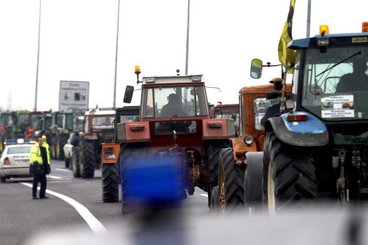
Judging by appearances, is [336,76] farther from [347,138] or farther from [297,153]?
[297,153]

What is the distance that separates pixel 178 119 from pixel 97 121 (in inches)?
680

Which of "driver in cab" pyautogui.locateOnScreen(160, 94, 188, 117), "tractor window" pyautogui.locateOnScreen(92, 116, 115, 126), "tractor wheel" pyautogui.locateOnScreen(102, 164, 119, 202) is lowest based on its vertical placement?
"tractor wheel" pyautogui.locateOnScreen(102, 164, 119, 202)

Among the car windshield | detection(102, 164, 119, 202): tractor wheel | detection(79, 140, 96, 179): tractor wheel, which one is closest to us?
detection(102, 164, 119, 202): tractor wheel

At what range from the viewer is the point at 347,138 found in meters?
9.66

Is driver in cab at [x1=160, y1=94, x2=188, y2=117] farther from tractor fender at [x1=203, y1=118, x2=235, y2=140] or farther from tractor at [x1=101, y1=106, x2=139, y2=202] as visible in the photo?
tractor at [x1=101, y1=106, x2=139, y2=202]

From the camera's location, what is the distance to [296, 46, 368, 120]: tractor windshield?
32.0ft

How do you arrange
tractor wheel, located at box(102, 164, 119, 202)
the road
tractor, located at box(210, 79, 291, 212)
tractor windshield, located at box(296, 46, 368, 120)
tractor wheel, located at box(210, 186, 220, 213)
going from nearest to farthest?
1. tractor windshield, located at box(296, 46, 368, 120)
2. tractor, located at box(210, 79, 291, 212)
3. tractor wheel, located at box(210, 186, 220, 213)
4. the road
5. tractor wheel, located at box(102, 164, 119, 202)

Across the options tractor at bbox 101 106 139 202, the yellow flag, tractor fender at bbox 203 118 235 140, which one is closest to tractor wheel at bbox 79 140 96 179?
tractor at bbox 101 106 139 202

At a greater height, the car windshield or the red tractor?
the red tractor

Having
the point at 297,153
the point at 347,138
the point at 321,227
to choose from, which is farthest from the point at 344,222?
the point at 347,138

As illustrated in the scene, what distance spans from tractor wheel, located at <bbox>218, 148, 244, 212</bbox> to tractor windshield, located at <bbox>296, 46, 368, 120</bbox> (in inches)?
119

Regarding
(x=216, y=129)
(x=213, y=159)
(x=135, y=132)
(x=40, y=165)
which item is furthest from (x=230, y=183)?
(x=40, y=165)

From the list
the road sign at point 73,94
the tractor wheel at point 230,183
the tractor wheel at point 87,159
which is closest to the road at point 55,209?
the tractor wheel at point 230,183

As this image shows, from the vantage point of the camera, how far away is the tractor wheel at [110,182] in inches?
973
